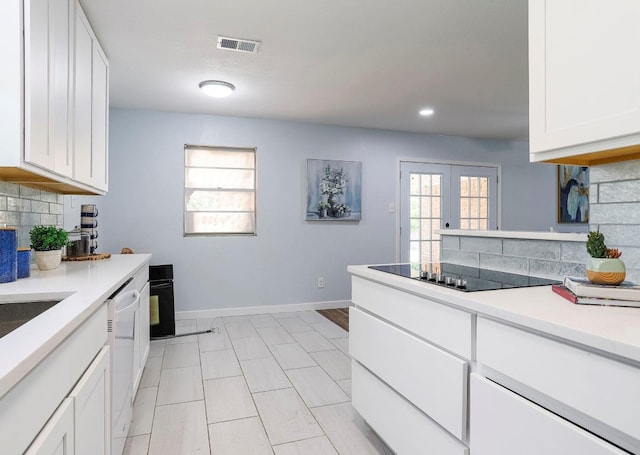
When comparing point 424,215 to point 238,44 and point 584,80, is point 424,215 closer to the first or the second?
point 238,44

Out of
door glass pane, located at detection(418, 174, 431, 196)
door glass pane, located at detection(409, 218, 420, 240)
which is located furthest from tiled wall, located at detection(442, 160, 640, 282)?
door glass pane, located at detection(418, 174, 431, 196)

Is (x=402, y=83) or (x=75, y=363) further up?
(x=402, y=83)

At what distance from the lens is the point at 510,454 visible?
1022 millimetres

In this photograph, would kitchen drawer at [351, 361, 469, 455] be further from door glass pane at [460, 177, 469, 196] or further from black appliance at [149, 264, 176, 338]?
door glass pane at [460, 177, 469, 196]

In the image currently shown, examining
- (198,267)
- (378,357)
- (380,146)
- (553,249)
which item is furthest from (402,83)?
(198,267)

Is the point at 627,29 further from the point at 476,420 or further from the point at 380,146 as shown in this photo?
the point at 380,146

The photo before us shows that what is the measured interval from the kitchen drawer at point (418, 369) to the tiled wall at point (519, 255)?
0.66 m

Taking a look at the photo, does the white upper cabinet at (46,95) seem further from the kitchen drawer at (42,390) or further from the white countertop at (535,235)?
the white countertop at (535,235)

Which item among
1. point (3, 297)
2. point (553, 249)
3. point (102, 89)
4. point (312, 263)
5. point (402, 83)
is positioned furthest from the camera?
point (312, 263)

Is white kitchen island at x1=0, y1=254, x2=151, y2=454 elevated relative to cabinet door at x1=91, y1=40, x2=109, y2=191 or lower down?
lower down

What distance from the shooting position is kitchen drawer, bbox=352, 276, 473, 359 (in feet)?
3.99

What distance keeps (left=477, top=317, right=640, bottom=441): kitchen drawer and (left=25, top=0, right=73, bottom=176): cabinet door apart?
172 centimetres

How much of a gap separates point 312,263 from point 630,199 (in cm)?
353

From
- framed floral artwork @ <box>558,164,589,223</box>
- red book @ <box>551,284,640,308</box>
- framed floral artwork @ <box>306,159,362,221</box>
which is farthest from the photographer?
framed floral artwork @ <box>558,164,589,223</box>
